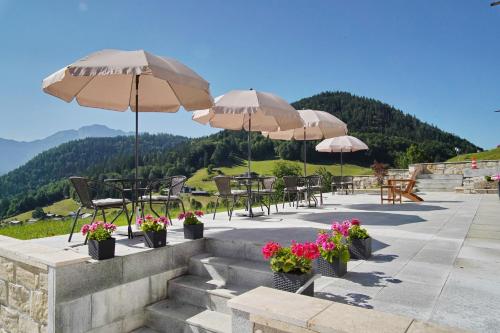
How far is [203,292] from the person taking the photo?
130 inches

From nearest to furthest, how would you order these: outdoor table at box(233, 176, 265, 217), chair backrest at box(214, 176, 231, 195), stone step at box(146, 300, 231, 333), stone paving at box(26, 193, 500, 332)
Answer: stone paving at box(26, 193, 500, 332) → stone step at box(146, 300, 231, 333) → chair backrest at box(214, 176, 231, 195) → outdoor table at box(233, 176, 265, 217)

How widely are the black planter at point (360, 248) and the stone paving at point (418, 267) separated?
8cm

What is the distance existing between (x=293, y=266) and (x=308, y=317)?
0.89 meters

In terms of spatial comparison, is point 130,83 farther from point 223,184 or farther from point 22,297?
point 22,297

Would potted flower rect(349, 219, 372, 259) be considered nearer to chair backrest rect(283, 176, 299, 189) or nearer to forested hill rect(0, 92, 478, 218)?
chair backrest rect(283, 176, 299, 189)

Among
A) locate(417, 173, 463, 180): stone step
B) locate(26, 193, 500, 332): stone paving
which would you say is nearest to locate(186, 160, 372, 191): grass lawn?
locate(417, 173, 463, 180): stone step

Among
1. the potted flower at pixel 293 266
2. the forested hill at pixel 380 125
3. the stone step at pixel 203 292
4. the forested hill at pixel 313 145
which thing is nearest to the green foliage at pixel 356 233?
the potted flower at pixel 293 266

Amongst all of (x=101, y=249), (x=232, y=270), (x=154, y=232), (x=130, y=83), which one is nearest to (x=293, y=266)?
(x=232, y=270)

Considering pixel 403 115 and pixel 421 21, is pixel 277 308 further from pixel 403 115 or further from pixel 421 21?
pixel 403 115

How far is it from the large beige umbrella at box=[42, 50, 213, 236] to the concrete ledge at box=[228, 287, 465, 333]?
8.27 feet

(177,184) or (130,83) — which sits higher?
(130,83)

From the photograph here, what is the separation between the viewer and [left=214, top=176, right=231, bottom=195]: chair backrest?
19.2 ft

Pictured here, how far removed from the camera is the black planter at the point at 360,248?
3.52 metres

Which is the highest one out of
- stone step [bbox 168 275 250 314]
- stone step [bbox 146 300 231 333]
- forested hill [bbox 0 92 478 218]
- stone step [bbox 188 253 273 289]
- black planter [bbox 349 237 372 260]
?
forested hill [bbox 0 92 478 218]
